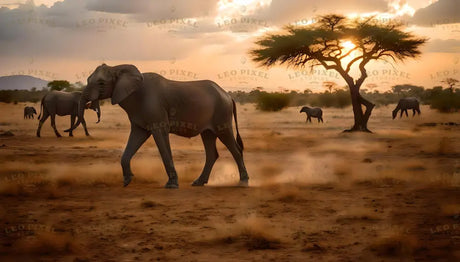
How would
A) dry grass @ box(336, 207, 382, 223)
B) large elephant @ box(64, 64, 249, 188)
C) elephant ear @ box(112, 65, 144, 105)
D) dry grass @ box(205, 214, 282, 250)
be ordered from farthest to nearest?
large elephant @ box(64, 64, 249, 188), elephant ear @ box(112, 65, 144, 105), dry grass @ box(336, 207, 382, 223), dry grass @ box(205, 214, 282, 250)

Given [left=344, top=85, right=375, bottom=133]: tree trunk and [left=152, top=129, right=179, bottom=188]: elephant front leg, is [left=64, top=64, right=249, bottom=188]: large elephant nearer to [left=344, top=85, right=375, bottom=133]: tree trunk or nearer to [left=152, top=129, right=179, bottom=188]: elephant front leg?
[left=152, top=129, right=179, bottom=188]: elephant front leg

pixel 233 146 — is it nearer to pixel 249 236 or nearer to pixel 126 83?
pixel 126 83

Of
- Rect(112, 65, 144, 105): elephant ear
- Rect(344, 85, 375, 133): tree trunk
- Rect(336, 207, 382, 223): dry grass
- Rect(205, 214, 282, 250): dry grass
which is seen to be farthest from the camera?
Rect(344, 85, 375, 133): tree trunk

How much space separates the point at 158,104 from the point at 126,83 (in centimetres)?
61

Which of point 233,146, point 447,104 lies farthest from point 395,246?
point 447,104

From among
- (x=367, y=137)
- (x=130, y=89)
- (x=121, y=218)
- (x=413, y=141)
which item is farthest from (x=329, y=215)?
(x=367, y=137)

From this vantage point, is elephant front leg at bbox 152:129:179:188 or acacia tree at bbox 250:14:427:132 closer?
elephant front leg at bbox 152:129:179:188

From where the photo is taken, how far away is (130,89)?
31.5ft

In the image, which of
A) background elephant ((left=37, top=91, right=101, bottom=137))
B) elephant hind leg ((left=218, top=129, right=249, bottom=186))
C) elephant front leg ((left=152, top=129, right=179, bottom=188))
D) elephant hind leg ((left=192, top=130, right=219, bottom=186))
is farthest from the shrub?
elephant front leg ((left=152, top=129, right=179, bottom=188))

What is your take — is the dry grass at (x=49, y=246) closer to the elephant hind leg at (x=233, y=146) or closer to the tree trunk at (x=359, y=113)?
the elephant hind leg at (x=233, y=146)

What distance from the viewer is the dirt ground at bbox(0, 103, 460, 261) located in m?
6.45

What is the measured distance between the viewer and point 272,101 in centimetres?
4962

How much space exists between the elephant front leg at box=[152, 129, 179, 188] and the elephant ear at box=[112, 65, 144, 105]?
0.77 metres

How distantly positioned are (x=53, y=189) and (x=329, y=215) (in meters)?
4.47
